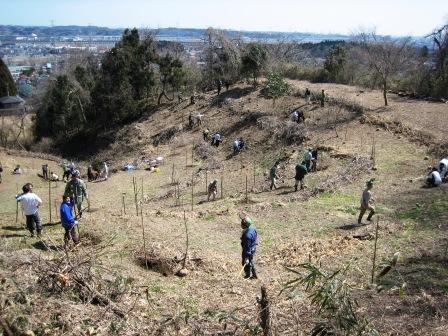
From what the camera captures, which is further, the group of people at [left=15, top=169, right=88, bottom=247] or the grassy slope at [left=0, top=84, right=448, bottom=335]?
the group of people at [left=15, top=169, right=88, bottom=247]

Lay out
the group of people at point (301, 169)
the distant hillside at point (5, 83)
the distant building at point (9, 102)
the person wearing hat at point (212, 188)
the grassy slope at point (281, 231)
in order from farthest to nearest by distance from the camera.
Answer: the distant hillside at point (5, 83) < the distant building at point (9, 102) < the person wearing hat at point (212, 188) < the group of people at point (301, 169) < the grassy slope at point (281, 231)

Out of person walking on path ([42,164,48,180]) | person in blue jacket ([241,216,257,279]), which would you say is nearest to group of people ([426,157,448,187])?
person in blue jacket ([241,216,257,279])

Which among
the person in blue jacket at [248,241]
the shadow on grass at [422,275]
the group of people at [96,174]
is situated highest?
the person in blue jacket at [248,241]

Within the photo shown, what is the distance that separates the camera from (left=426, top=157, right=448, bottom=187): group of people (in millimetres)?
14773

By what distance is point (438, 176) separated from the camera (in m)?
14.8

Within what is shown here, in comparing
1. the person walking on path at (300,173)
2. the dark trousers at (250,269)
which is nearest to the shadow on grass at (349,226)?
the person walking on path at (300,173)

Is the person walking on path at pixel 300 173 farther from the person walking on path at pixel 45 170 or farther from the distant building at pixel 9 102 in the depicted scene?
A: the distant building at pixel 9 102

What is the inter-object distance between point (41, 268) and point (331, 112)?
68.5ft

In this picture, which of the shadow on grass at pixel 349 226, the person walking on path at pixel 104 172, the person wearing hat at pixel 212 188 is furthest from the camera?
the person walking on path at pixel 104 172

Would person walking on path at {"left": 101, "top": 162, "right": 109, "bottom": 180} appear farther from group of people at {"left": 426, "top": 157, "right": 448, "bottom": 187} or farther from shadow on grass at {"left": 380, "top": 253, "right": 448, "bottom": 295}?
shadow on grass at {"left": 380, "top": 253, "right": 448, "bottom": 295}

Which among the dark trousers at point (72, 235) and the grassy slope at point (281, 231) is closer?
the grassy slope at point (281, 231)

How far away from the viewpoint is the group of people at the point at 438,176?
1477 centimetres

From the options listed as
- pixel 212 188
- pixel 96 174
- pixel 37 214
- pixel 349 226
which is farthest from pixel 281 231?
pixel 96 174

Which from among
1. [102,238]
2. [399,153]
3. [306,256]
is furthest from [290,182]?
[102,238]
